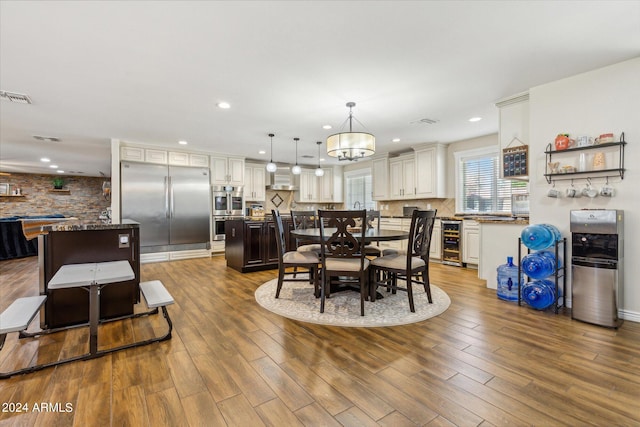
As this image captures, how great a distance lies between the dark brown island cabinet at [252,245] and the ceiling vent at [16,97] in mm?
2942

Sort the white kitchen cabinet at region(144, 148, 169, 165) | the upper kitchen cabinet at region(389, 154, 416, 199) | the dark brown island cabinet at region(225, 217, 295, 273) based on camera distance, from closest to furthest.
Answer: the dark brown island cabinet at region(225, 217, 295, 273) → the white kitchen cabinet at region(144, 148, 169, 165) → the upper kitchen cabinet at region(389, 154, 416, 199)

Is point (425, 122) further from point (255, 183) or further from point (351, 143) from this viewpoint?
point (255, 183)

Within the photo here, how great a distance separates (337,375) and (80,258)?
2437mm

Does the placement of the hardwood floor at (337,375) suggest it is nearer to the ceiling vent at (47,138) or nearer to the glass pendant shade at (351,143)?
the glass pendant shade at (351,143)

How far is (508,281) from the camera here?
3.28 metres

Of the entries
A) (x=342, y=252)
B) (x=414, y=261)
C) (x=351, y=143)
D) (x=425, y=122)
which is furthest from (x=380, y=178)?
(x=342, y=252)

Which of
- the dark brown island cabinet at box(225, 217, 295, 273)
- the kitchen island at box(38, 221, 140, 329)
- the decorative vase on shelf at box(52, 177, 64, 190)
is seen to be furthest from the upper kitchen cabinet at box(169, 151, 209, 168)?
the decorative vase on shelf at box(52, 177, 64, 190)

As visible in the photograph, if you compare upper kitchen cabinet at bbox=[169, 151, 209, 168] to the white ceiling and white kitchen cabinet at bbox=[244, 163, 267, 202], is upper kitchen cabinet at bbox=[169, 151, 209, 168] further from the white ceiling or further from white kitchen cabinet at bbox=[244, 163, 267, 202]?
the white ceiling

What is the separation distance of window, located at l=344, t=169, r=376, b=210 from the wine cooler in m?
2.50

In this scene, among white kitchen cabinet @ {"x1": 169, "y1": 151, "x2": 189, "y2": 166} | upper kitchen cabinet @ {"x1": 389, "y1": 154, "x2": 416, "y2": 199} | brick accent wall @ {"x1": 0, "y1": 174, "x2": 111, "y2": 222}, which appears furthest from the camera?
brick accent wall @ {"x1": 0, "y1": 174, "x2": 111, "y2": 222}

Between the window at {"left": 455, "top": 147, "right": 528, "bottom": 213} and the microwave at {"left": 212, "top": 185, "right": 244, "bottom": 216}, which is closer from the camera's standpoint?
the window at {"left": 455, "top": 147, "right": 528, "bottom": 213}

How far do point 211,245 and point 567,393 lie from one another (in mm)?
6259

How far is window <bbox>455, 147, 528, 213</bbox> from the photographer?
5.12 meters

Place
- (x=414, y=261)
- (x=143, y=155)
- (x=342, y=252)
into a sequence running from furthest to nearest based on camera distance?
1. (x=143, y=155)
2. (x=414, y=261)
3. (x=342, y=252)
